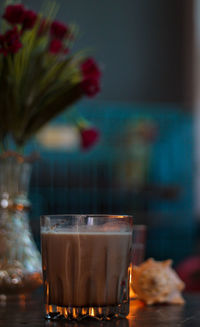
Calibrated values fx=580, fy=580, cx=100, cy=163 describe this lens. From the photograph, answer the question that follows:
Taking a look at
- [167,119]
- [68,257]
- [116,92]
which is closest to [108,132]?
[167,119]

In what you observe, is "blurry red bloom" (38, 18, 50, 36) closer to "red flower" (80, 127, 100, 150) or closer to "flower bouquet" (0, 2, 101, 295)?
"flower bouquet" (0, 2, 101, 295)

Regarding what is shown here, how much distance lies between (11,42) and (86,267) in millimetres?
426

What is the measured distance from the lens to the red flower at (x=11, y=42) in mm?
919

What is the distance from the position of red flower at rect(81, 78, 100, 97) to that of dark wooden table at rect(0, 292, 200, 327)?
0.37 m

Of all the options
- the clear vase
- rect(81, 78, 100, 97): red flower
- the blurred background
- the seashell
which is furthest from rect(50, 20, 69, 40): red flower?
the blurred background

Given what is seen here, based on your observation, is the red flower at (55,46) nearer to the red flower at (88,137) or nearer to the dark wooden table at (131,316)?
the red flower at (88,137)

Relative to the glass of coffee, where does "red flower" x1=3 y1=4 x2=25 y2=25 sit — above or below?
above

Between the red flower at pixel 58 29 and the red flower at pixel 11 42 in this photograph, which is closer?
the red flower at pixel 11 42

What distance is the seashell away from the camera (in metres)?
0.83

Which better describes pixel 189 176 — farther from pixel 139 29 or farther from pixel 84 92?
pixel 84 92

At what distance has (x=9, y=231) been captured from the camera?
95 centimetres

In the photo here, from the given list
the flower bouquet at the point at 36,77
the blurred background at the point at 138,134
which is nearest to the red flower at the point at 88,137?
the flower bouquet at the point at 36,77

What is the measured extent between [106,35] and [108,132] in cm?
155

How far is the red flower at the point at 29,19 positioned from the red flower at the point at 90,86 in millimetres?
130
